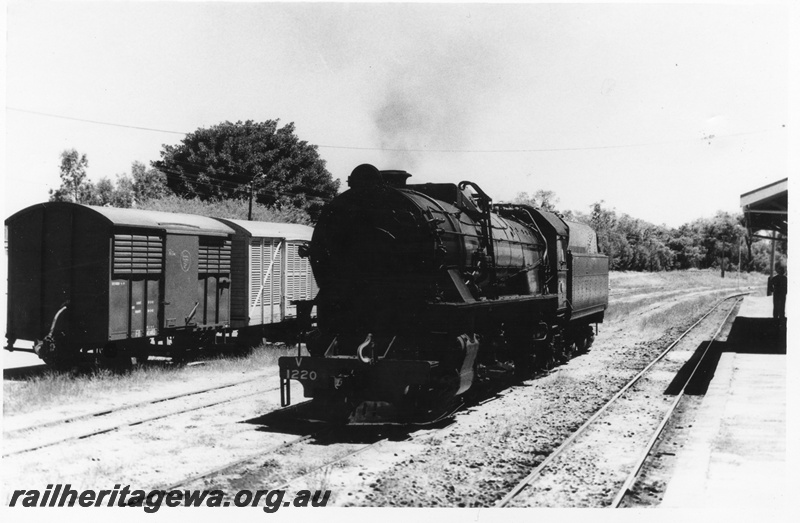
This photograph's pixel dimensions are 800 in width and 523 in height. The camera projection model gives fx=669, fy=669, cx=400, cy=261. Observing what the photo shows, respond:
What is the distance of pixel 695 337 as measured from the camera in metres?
20.3

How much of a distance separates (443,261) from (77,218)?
7.32m

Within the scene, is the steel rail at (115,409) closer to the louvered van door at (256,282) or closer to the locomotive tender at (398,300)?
the locomotive tender at (398,300)

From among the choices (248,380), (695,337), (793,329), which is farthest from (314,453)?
(695,337)

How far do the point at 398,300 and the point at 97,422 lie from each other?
4503mm

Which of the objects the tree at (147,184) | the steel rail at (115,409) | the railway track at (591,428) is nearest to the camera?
the railway track at (591,428)

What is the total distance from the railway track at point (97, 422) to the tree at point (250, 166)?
63.4 feet

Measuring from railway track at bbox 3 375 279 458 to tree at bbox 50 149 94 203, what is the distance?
581cm

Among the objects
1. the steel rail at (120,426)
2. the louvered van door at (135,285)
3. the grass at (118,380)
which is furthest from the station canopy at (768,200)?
the louvered van door at (135,285)

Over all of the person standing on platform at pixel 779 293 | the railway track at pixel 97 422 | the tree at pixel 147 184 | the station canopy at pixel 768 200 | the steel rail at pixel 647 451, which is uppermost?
the tree at pixel 147 184

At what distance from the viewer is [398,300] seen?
888 centimetres
